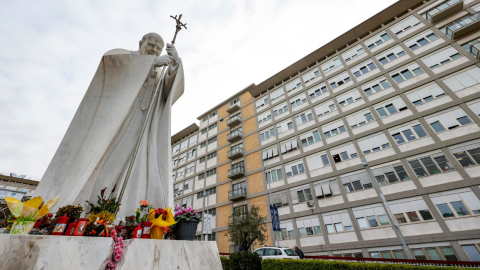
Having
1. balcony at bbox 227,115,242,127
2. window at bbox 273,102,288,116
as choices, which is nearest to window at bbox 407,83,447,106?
window at bbox 273,102,288,116

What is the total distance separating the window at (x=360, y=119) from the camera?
18923mm

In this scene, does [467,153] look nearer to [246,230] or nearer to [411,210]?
[411,210]

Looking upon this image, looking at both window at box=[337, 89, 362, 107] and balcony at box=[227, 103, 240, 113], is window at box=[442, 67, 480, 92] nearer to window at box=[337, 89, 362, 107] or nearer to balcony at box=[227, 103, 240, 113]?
window at box=[337, 89, 362, 107]

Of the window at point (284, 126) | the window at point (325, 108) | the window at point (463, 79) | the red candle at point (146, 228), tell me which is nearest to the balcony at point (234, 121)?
the window at point (284, 126)

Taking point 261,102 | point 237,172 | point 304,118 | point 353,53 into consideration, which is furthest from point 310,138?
point 353,53

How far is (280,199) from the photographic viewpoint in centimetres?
2083

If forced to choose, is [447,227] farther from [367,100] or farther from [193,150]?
[193,150]

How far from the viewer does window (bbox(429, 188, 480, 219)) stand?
41.0 feet

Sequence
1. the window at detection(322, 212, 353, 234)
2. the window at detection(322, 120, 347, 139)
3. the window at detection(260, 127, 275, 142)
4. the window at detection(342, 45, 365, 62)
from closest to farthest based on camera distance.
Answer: the window at detection(322, 212, 353, 234), the window at detection(322, 120, 347, 139), the window at detection(342, 45, 365, 62), the window at detection(260, 127, 275, 142)

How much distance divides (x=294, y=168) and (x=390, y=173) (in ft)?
27.2

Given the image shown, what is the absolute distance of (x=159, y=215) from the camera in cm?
273

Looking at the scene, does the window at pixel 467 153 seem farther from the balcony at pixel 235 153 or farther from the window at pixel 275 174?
the balcony at pixel 235 153

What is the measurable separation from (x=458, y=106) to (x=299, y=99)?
533 inches

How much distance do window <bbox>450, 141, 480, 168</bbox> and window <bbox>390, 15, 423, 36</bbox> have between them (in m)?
13.1
